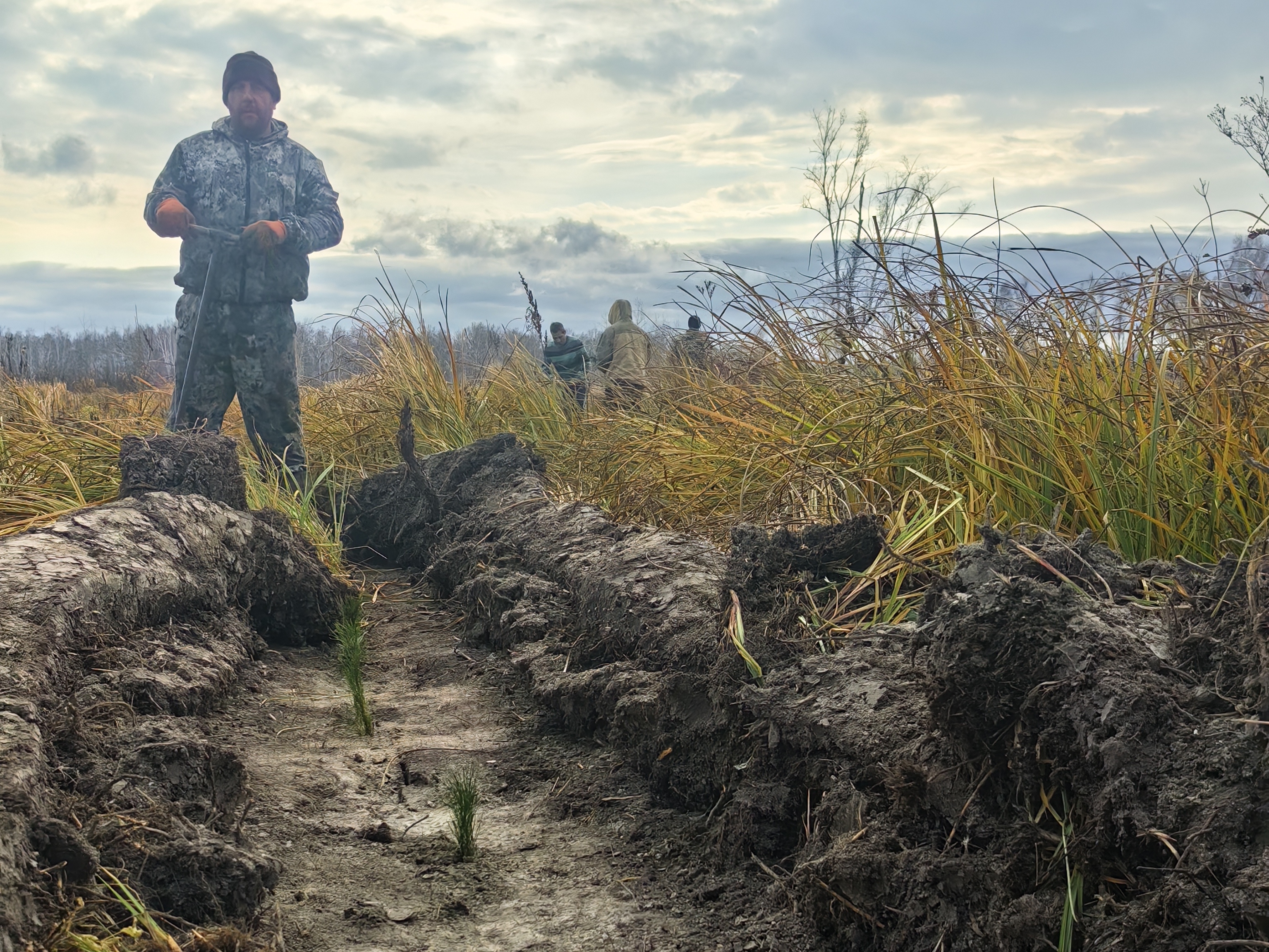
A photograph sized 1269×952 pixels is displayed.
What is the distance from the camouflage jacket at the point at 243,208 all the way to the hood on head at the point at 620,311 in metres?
5.31

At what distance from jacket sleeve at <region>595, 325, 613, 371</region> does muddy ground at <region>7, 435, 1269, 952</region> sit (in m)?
7.27

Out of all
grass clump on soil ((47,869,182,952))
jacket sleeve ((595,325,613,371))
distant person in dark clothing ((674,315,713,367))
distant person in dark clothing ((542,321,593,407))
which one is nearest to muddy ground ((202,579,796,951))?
grass clump on soil ((47,869,182,952))

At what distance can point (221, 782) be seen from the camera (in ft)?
6.68

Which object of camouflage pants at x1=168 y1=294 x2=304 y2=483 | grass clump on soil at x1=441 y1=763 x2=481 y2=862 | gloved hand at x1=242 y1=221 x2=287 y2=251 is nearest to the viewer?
grass clump on soil at x1=441 y1=763 x2=481 y2=862

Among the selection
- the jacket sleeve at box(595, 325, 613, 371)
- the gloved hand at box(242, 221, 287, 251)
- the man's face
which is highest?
the man's face

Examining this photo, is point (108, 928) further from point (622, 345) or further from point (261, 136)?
point (622, 345)

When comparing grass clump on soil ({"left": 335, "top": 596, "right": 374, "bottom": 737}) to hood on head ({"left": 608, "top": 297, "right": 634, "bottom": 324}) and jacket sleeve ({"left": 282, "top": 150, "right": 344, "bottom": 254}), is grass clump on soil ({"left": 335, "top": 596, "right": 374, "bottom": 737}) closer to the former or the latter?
jacket sleeve ({"left": 282, "top": 150, "right": 344, "bottom": 254})

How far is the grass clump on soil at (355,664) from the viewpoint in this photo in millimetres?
2682

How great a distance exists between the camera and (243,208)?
5.72 meters

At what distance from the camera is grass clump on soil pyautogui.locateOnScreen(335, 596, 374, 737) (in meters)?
2.68

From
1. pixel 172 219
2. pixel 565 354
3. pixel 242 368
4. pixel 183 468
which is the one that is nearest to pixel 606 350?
pixel 565 354

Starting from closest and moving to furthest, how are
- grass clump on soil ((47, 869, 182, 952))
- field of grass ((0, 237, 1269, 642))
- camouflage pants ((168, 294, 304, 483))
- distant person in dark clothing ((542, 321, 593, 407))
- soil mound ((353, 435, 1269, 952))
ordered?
soil mound ((353, 435, 1269, 952))
grass clump on soil ((47, 869, 182, 952))
field of grass ((0, 237, 1269, 642))
camouflage pants ((168, 294, 304, 483))
distant person in dark clothing ((542, 321, 593, 407))

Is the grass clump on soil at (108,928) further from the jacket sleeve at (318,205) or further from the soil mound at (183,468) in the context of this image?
the jacket sleeve at (318,205)

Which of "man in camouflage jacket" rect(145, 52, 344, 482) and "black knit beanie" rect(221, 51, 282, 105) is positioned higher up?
"black knit beanie" rect(221, 51, 282, 105)
